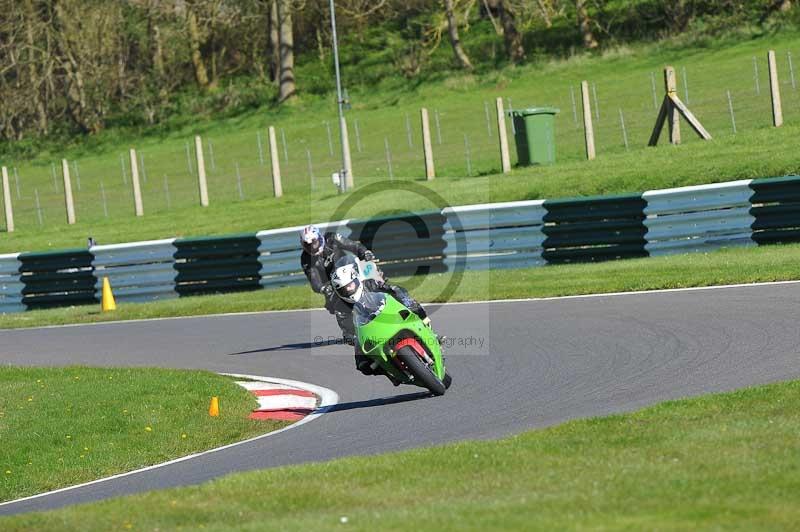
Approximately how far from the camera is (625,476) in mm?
7332

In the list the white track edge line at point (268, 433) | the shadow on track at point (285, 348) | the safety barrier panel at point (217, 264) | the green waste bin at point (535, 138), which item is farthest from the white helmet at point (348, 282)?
the green waste bin at point (535, 138)

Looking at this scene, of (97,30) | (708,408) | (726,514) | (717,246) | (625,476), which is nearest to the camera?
(726,514)

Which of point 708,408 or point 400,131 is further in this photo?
point 400,131

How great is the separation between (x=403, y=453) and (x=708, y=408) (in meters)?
2.10

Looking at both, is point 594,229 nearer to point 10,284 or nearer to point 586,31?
point 10,284

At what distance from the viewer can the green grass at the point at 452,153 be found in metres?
26.4

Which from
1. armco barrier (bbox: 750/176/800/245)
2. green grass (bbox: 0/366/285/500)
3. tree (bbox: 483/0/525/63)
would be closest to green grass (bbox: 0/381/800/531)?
green grass (bbox: 0/366/285/500)

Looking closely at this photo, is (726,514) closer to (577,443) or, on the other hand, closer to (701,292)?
(577,443)

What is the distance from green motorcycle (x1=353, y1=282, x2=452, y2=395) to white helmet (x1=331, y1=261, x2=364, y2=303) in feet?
0.22

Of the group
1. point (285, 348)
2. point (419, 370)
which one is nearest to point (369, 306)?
point (419, 370)

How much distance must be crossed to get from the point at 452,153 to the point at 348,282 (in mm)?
25829

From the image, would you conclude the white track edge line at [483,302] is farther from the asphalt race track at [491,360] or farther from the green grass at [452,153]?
the green grass at [452,153]

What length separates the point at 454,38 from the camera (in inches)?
1885

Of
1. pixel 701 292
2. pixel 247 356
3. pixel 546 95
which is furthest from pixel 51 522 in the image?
pixel 546 95
